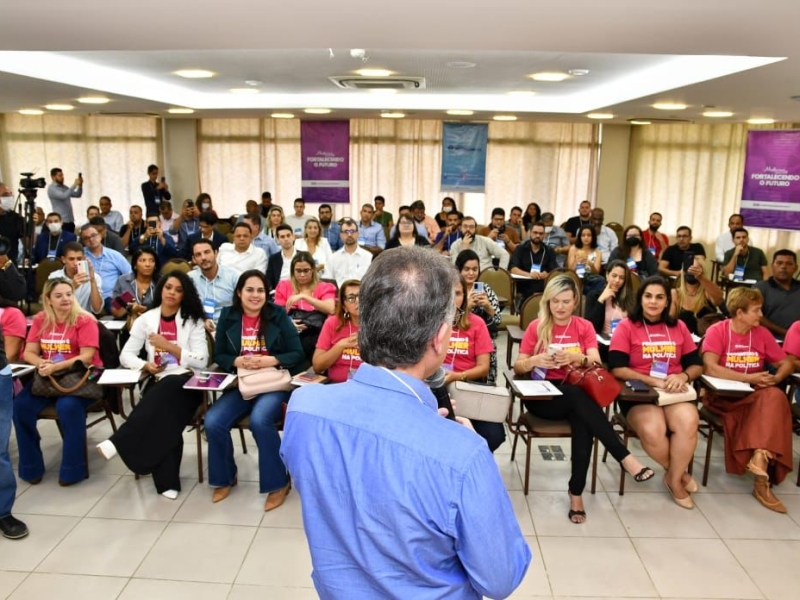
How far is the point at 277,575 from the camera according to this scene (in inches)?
124

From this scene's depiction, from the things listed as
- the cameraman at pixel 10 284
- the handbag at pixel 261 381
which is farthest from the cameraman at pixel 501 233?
the cameraman at pixel 10 284

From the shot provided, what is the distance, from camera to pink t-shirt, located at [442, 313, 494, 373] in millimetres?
4156

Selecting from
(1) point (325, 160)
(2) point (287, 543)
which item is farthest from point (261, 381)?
(1) point (325, 160)

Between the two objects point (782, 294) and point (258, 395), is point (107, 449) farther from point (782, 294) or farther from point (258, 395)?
point (782, 294)

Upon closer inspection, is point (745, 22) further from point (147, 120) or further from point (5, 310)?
point (147, 120)

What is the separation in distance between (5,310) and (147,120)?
9.02 meters

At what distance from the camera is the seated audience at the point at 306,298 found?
5.23 meters

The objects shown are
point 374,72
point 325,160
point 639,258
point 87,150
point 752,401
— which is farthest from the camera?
point 87,150

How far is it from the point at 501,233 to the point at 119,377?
23.9ft

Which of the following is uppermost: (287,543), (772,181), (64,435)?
(772,181)

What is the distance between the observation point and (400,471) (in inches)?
44.1

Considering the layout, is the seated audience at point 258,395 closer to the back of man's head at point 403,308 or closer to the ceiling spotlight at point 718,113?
the back of man's head at point 403,308

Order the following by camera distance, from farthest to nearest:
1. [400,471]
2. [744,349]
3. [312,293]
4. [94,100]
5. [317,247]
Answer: [94,100] → [317,247] → [312,293] → [744,349] → [400,471]

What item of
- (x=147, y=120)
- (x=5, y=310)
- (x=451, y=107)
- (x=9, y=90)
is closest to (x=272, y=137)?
(x=147, y=120)
